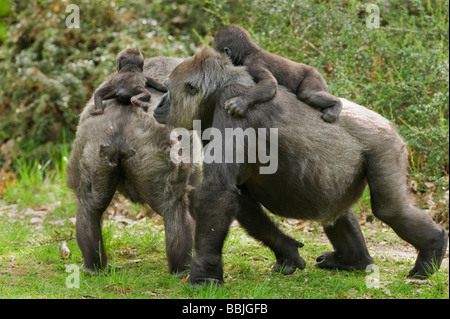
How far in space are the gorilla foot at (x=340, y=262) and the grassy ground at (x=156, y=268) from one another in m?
0.07

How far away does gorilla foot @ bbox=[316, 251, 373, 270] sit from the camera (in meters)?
4.57

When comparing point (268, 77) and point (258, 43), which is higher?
point (268, 77)

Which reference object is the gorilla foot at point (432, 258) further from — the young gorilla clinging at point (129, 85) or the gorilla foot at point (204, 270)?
the young gorilla clinging at point (129, 85)

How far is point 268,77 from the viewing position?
3.93 m

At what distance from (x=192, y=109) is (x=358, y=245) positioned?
1672mm

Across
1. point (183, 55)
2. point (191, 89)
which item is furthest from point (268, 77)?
point (183, 55)

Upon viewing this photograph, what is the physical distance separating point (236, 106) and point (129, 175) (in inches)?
38.2

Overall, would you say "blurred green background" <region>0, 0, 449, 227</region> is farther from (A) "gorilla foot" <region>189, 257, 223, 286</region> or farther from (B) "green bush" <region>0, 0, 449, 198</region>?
(A) "gorilla foot" <region>189, 257, 223, 286</region>

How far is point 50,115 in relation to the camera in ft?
29.1

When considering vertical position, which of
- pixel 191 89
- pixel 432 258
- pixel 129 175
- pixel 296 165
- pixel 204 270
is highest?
pixel 191 89

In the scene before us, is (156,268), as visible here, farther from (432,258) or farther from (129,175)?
(432,258)

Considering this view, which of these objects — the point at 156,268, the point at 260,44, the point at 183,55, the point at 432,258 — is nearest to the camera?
the point at 432,258

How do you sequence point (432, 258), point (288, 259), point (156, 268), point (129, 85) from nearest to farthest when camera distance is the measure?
point (432, 258) < point (129, 85) < point (288, 259) < point (156, 268)

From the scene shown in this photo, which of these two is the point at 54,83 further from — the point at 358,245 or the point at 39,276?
the point at 358,245
